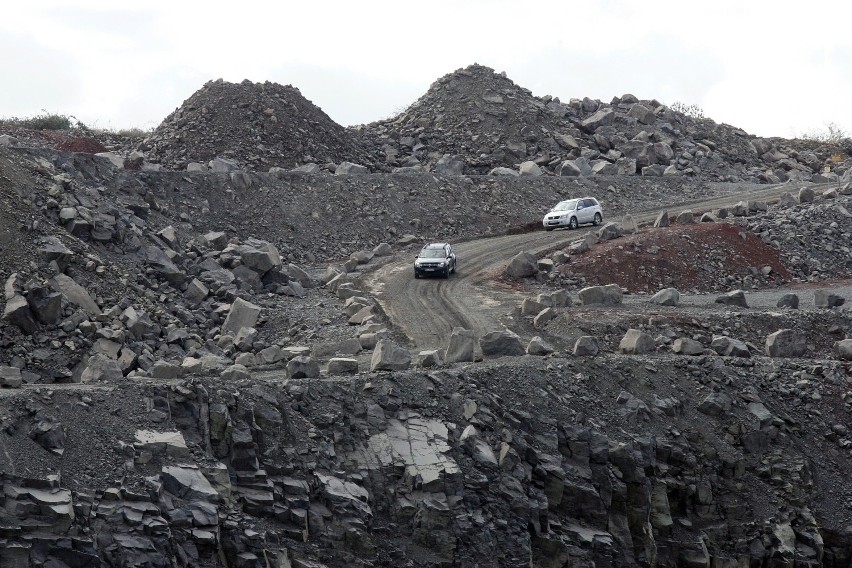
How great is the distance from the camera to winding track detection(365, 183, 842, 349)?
1382 inches

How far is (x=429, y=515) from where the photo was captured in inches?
932

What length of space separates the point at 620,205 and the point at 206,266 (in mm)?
26092

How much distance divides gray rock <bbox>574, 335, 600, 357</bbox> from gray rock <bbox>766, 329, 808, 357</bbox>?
665 centimetres

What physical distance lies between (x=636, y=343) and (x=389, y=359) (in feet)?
28.2

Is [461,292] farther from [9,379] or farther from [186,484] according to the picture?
[186,484]

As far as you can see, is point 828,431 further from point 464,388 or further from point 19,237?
point 19,237

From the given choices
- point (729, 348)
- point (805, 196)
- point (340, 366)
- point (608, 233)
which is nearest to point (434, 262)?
point (608, 233)

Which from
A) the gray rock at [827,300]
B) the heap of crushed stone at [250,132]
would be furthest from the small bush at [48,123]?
the gray rock at [827,300]

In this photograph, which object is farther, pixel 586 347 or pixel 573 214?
pixel 573 214

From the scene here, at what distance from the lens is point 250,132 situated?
58094 millimetres

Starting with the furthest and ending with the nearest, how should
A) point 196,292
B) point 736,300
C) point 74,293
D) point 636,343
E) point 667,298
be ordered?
point 736,300, point 667,298, point 196,292, point 636,343, point 74,293

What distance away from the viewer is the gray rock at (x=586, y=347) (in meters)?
30.6

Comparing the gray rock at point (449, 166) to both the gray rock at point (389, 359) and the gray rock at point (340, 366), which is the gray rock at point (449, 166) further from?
the gray rock at point (340, 366)

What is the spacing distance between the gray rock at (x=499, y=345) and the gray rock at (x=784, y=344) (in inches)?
348
